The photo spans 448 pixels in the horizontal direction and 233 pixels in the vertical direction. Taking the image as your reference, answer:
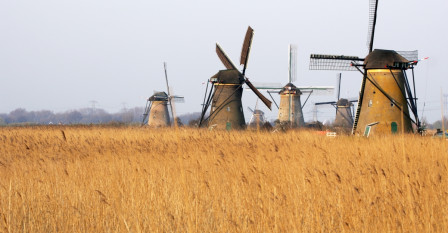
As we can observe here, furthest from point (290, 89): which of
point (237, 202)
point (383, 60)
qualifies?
point (237, 202)

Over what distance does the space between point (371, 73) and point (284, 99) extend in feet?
79.6

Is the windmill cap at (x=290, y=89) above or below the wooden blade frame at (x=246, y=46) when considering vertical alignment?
below

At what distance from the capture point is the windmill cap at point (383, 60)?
20281mm

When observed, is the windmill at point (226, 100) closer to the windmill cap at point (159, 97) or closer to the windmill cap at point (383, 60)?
the windmill cap at point (383, 60)

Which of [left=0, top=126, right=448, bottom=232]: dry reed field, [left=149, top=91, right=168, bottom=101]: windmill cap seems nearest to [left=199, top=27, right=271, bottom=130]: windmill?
[left=0, top=126, right=448, bottom=232]: dry reed field

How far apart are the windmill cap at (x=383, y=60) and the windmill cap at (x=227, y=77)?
8.09 m

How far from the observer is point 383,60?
20.5 meters

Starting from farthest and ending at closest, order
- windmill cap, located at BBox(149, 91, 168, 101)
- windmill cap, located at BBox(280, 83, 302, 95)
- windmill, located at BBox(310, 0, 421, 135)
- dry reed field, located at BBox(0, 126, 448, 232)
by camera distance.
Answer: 1. windmill cap, located at BBox(149, 91, 168, 101)
2. windmill cap, located at BBox(280, 83, 302, 95)
3. windmill, located at BBox(310, 0, 421, 135)
4. dry reed field, located at BBox(0, 126, 448, 232)

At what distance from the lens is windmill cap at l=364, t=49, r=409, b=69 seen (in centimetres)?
2028

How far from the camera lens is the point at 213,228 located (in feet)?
11.7

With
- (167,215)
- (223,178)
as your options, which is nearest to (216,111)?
(223,178)

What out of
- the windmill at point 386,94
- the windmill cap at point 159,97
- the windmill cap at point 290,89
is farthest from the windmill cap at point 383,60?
the windmill cap at point 159,97

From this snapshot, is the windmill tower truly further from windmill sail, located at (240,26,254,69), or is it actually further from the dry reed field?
Answer: the dry reed field

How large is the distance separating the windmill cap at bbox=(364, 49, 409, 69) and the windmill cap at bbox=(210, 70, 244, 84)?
809cm
